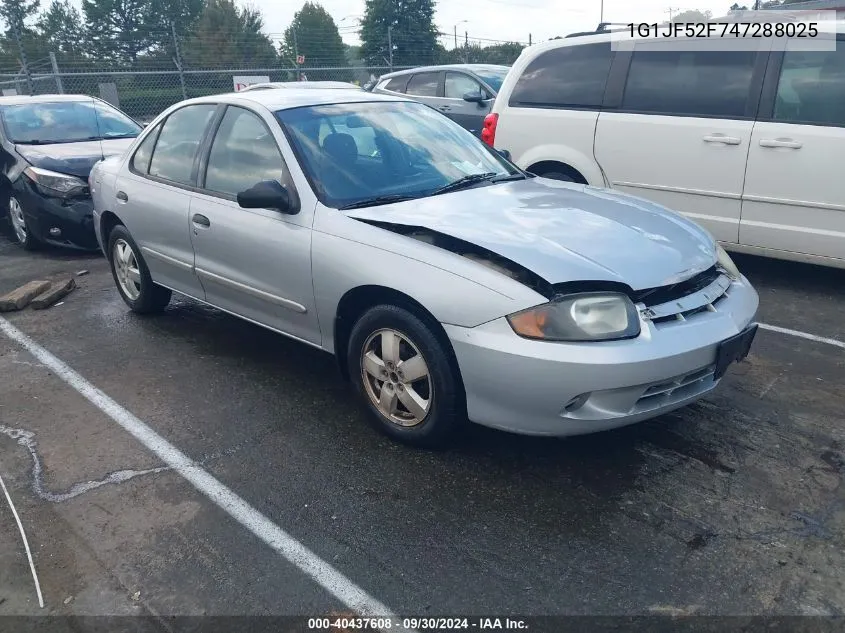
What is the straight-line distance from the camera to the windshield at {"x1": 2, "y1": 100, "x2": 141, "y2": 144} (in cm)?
805

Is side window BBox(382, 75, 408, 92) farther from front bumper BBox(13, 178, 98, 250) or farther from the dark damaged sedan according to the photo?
front bumper BBox(13, 178, 98, 250)

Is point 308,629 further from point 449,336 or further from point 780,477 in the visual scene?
point 780,477

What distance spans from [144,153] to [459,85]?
22.2 feet

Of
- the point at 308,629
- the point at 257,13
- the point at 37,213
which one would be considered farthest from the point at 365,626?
the point at 257,13

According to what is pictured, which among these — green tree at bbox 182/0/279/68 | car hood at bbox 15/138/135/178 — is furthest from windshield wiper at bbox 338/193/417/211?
green tree at bbox 182/0/279/68

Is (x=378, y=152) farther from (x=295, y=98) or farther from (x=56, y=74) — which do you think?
(x=56, y=74)

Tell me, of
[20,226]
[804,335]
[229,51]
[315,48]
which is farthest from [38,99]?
[229,51]

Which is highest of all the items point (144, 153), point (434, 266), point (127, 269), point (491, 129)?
point (144, 153)

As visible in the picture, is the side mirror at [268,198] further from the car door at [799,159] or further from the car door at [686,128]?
the car door at [799,159]

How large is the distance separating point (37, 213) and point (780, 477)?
7.10 meters

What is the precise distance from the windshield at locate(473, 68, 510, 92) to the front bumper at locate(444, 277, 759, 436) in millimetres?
8510

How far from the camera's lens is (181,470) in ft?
11.0

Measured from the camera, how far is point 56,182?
7344 millimetres

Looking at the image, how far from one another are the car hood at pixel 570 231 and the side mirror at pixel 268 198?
0.37 meters
